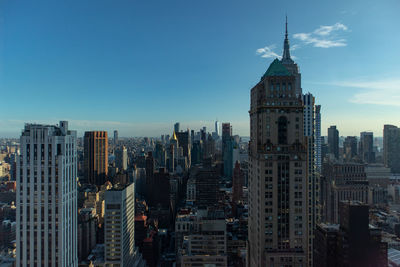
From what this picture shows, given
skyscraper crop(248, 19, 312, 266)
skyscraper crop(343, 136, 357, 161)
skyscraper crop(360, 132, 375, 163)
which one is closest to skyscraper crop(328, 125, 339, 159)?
Result: skyscraper crop(343, 136, 357, 161)

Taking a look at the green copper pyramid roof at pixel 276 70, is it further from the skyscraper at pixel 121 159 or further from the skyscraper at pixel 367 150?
the skyscraper at pixel 121 159

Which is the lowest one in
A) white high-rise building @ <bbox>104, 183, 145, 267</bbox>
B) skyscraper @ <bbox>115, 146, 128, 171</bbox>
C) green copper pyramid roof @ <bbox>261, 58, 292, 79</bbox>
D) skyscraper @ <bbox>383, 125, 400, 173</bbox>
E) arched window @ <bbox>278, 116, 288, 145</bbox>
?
white high-rise building @ <bbox>104, 183, 145, 267</bbox>

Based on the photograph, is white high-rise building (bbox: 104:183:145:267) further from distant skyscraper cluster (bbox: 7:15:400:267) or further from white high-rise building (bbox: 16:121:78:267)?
white high-rise building (bbox: 16:121:78:267)

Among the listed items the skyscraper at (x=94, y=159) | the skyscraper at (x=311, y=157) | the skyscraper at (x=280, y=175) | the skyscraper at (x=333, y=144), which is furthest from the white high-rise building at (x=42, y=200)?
the skyscraper at (x=94, y=159)

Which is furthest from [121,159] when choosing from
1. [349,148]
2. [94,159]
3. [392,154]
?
[392,154]

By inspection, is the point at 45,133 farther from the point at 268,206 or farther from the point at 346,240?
the point at 346,240

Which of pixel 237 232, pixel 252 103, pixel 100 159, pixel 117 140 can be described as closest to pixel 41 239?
pixel 252 103

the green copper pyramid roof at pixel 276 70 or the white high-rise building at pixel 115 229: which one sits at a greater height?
the green copper pyramid roof at pixel 276 70

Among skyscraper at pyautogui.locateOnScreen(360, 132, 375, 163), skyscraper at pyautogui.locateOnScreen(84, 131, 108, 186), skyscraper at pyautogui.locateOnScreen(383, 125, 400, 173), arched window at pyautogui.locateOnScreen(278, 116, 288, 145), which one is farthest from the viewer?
skyscraper at pyautogui.locateOnScreen(84, 131, 108, 186)
